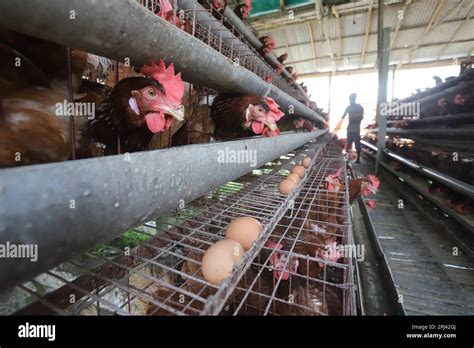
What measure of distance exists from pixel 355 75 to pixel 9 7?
11.5 m

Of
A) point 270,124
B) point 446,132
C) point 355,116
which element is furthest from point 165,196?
point 355,116

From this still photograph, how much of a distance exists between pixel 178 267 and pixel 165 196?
2.06 ft

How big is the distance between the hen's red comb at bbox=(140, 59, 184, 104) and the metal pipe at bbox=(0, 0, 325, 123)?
0.03 metres

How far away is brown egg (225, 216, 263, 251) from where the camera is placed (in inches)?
28.8

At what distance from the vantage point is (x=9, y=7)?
0.32 m

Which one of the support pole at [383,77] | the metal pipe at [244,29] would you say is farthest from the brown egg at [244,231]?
the support pole at [383,77]

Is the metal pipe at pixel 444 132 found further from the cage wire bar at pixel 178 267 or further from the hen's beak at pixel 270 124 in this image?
the hen's beak at pixel 270 124

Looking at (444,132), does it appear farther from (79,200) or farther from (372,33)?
(372,33)

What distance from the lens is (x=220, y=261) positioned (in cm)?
61

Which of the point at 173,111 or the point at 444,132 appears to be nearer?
the point at 173,111

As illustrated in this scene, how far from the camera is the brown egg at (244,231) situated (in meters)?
0.73

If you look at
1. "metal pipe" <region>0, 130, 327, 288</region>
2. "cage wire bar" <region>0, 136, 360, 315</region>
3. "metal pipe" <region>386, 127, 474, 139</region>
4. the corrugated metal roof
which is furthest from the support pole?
"metal pipe" <region>0, 130, 327, 288</region>
